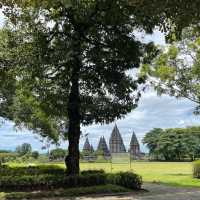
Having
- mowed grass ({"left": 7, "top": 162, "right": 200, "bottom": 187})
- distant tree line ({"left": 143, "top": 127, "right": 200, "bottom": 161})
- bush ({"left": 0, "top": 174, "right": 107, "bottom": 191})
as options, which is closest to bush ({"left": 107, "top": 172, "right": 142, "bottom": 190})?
bush ({"left": 0, "top": 174, "right": 107, "bottom": 191})

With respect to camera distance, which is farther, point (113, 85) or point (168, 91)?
point (168, 91)

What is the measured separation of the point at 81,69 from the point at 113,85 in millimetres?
1558

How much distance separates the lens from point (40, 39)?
20.8 m

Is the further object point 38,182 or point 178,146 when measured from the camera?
point 178,146

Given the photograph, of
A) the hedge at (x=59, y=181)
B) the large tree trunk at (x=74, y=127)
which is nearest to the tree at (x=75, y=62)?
the large tree trunk at (x=74, y=127)

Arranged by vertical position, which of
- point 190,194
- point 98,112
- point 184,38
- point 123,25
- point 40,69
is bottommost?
point 190,194

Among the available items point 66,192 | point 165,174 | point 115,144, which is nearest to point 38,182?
point 66,192

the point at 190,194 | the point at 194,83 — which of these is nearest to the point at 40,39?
the point at 190,194

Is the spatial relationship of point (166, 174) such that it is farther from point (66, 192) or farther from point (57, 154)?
point (57, 154)

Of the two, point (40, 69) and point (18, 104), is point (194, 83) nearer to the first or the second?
point (18, 104)

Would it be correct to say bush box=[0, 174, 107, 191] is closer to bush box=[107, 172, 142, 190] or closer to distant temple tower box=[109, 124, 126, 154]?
bush box=[107, 172, 142, 190]

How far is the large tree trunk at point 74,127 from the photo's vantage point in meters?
21.9

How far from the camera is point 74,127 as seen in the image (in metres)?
22.2

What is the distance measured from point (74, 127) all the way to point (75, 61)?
9.92ft
